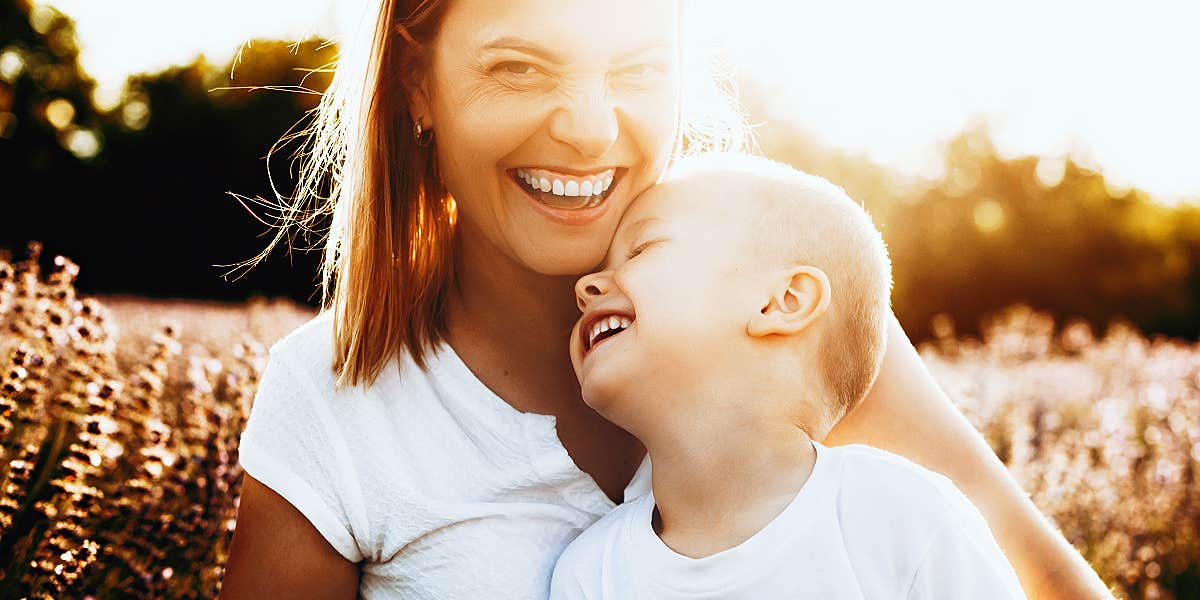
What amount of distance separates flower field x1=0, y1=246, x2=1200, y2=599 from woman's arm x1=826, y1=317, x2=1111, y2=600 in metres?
1.56

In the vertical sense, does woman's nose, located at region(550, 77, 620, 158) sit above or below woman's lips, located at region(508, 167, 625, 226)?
above

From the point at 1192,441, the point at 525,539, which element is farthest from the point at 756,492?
the point at 1192,441

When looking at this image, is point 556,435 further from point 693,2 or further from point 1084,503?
point 1084,503

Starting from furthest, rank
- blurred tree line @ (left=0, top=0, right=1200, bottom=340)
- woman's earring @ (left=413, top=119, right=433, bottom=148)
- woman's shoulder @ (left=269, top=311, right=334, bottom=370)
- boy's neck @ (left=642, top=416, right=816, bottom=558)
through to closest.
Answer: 1. blurred tree line @ (left=0, top=0, right=1200, bottom=340)
2. woman's earring @ (left=413, top=119, right=433, bottom=148)
3. woman's shoulder @ (left=269, top=311, right=334, bottom=370)
4. boy's neck @ (left=642, top=416, right=816, bottom=558)

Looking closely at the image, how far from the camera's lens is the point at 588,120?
207cm

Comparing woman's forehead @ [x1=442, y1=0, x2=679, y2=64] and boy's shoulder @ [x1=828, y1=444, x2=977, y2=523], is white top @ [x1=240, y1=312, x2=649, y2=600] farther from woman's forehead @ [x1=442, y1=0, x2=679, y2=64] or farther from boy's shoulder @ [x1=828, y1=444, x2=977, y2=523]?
woman's forehead @ [x1=442, y1=0, x2=679, y2=64]

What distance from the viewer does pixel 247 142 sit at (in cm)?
2514

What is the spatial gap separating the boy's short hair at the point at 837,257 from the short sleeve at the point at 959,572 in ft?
1.22

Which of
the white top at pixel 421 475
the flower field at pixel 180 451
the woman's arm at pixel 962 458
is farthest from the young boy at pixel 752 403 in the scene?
the flower field at pixel 180 451

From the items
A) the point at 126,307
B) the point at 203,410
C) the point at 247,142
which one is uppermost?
the point at 203,410

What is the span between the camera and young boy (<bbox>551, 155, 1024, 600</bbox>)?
5.91 ft

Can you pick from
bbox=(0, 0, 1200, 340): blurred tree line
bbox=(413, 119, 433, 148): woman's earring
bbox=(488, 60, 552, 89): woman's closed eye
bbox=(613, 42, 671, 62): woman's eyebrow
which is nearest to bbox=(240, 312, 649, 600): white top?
bbox=(413, 119, 433, 148): woman's earring

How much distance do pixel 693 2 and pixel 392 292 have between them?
85 cm

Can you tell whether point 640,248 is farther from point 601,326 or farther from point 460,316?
point 460,316
